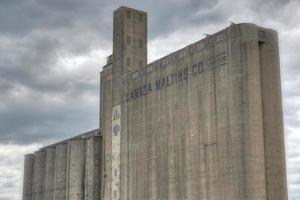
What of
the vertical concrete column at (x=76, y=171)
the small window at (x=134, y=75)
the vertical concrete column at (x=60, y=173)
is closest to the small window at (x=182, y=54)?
the small window at (x=134, y=75)

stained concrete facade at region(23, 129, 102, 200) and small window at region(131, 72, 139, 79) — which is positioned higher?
small window at region(131, 72, 139, 79)

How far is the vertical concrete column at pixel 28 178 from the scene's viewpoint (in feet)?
267

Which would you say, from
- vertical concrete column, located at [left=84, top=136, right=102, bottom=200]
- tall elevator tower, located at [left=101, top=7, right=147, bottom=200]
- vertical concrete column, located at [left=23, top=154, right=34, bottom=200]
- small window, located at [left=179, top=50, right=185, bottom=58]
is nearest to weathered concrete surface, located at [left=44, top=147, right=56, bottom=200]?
vertical concrete column, located at [left=23, top=154, right=34, bottom=200]

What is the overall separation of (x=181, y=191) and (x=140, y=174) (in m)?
7.27

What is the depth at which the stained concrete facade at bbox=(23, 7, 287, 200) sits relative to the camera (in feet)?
144

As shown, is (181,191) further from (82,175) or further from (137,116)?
(82,175)

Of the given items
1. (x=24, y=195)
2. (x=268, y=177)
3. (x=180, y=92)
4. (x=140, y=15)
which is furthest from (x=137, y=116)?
(x=24, y=195)

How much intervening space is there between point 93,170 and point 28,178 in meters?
21.8

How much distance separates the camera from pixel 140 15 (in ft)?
208

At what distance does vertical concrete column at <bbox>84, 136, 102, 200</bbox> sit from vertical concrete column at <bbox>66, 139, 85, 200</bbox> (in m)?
1.51

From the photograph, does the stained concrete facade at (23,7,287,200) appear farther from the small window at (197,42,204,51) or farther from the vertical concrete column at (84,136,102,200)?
the small window at (197,42,204,51)

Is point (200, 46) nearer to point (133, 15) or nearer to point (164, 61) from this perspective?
point (164, 61)

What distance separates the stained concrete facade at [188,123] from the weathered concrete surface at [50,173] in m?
6.58

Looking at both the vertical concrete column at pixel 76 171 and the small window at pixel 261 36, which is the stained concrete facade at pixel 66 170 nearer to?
the vertical concrete column at pixel 76 171
